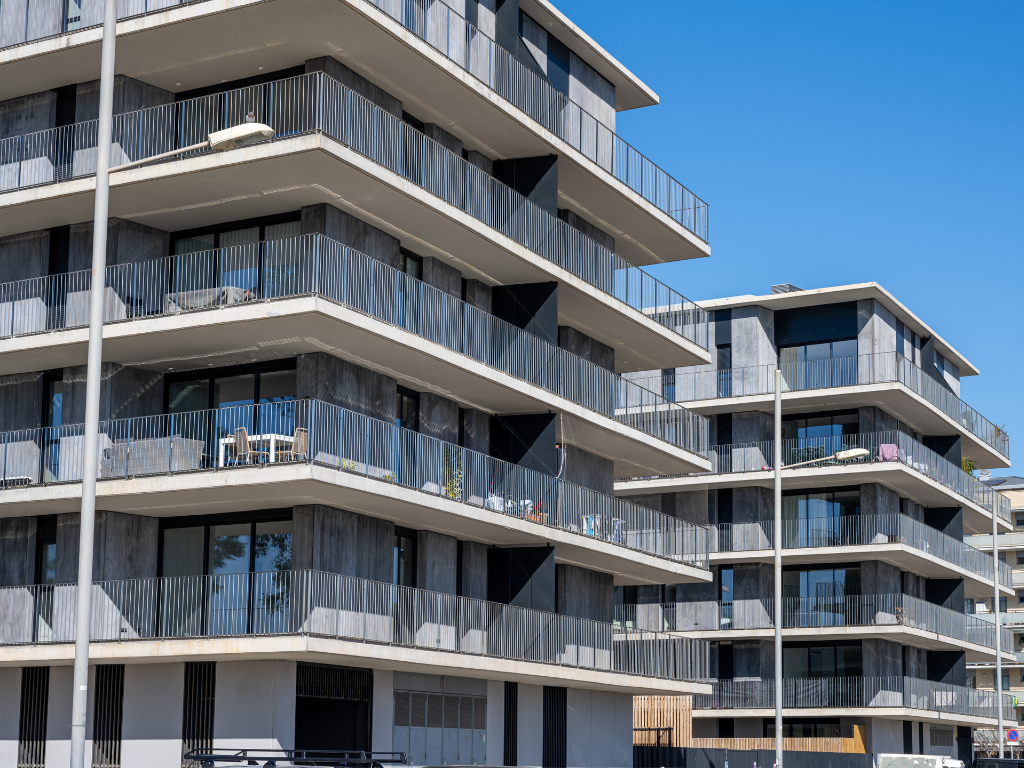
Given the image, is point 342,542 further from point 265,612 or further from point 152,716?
point 152,716

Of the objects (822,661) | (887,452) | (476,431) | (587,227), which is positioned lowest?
(822,661)

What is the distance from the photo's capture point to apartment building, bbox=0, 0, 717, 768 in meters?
28.1

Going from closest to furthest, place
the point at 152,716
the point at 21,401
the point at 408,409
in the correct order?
the point at 152,716 < the point at 21,401 < the point at 408,409

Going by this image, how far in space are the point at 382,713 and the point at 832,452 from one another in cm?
2928

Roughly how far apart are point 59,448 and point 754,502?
105 ft

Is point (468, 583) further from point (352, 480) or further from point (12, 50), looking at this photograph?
point (12, 50)

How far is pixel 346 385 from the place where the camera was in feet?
97.8

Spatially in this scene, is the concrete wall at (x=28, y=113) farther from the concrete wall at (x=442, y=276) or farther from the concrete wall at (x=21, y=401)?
the concrete wall at (x=442, y=276)

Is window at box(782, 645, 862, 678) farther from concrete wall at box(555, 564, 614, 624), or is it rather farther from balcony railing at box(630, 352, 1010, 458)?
concrete wall at box(555, 564, 614, 624)

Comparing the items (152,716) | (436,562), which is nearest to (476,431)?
(436,562)

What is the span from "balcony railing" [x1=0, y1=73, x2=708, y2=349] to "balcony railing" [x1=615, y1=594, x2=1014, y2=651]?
79.2 ft

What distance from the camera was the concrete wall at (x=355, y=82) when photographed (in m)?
29.5

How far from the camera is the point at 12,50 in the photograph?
3036 cm

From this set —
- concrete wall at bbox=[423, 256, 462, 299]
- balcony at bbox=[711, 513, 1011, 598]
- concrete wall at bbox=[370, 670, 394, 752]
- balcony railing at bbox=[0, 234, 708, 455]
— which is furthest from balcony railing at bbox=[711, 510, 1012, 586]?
concrete wall at bbox=[370, 670, 394, 752]
